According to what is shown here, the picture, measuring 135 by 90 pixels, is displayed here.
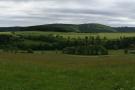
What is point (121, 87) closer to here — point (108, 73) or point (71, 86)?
point (71, 86)

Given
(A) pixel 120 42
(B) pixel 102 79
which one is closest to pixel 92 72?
(B) pixel 102 79

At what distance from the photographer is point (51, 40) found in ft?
558

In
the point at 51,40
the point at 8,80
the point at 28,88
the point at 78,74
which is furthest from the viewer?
the point at 51,40

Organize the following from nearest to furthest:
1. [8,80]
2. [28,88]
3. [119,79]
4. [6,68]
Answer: [28,88]
[8,80]
[119,79]
[6,68]

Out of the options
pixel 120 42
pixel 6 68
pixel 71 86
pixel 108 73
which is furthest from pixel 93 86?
pixel 120 42

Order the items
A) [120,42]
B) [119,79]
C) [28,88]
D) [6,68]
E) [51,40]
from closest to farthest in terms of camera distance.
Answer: [28,88]
[119,79]
[6,68]
[120,42]
[51,40]

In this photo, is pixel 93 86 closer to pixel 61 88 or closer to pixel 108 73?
pixel 61 88

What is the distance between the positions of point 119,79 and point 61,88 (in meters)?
5.51

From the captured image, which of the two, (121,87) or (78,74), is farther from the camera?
(78,74)

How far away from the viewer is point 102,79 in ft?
78.8

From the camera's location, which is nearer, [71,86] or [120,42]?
[71,86]

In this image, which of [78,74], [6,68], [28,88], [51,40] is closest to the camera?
[28,88]

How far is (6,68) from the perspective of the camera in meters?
28.8

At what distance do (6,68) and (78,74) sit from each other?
18.5 feet
